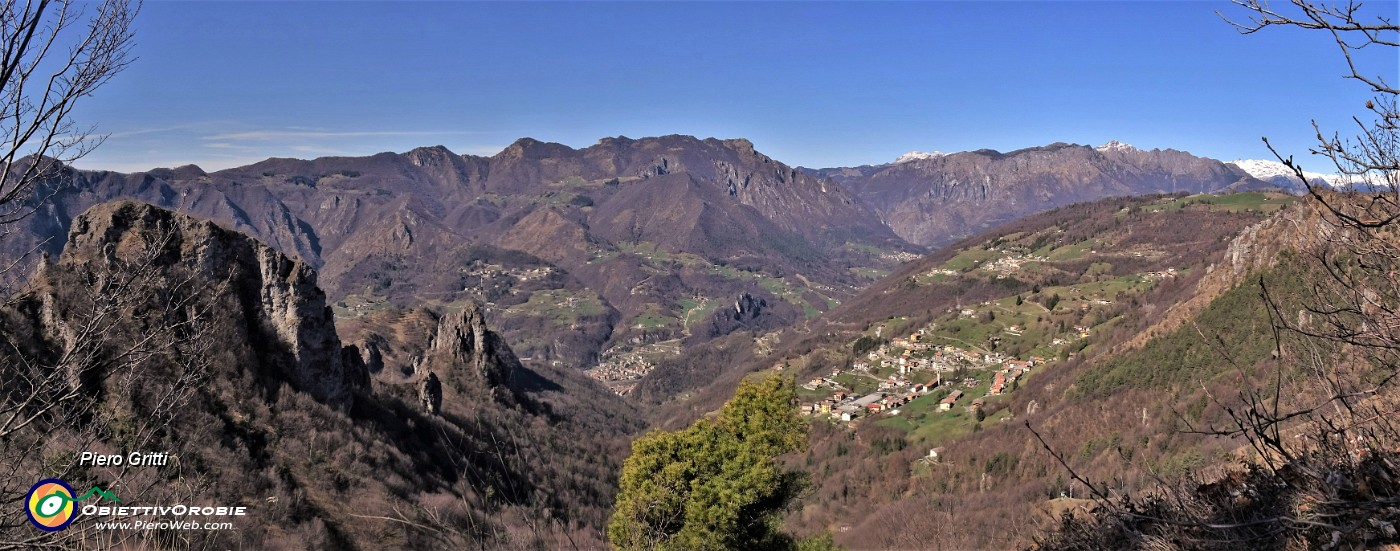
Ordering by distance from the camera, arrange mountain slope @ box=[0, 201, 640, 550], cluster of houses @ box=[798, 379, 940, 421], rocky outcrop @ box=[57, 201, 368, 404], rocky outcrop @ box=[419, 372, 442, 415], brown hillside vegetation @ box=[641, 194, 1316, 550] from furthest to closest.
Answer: cluster of houses @ box=[798, 379, 940, 421] < rocky outcrop @ box=[419, 372, 442, 415] < brown hillside vegetation @ box=[641, 194, 1316, 550] < rocky outcrop @ box=[57, 201, 368, 404] < mountain slope @ box=[0, 201, 640, 550]

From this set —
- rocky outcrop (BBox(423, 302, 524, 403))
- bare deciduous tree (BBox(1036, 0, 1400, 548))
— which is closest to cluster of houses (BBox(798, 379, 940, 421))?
rocky outcrop (BBox(423, 302, 524, 403))

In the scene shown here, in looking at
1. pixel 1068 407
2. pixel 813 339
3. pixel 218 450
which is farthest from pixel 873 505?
pixel 813 339

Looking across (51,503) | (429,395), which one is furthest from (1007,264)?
(51,503)

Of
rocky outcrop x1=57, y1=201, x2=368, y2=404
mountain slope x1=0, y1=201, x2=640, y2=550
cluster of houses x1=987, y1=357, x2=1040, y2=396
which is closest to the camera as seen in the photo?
mountain slope x1=0, y1=201, x2=640, y2=550

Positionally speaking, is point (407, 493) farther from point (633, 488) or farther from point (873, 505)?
point (873, 505)

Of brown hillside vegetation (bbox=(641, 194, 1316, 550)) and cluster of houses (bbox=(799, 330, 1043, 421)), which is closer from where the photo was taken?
brown hillside vegetation (bbox=(641, 194, 1316, 550))

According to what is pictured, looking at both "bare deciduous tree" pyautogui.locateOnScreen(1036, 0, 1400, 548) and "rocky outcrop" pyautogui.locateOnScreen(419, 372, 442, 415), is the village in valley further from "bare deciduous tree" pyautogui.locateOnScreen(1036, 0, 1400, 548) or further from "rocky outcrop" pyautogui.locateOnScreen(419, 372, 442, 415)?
"bare deciduous tree" pyautogui.locateOnScreen(1036, 0, 1400, 548)

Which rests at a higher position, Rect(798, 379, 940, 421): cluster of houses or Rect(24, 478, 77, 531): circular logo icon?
Rect(24, 478, 77, 531): circular logo icon

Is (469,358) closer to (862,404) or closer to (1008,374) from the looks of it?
(862,404)
